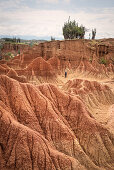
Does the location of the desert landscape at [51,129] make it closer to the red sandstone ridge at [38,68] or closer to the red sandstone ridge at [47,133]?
the red sandstone ridge at [47,133]

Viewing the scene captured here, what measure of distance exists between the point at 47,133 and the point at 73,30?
5351 cm

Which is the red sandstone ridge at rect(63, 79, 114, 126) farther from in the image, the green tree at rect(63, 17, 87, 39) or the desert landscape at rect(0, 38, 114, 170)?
the green tree at rect(63, 17, 87, 39)

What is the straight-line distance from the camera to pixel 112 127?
52.0 ft

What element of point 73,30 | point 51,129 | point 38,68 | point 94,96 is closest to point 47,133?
point 51,129

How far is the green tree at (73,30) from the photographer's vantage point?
2290 inches

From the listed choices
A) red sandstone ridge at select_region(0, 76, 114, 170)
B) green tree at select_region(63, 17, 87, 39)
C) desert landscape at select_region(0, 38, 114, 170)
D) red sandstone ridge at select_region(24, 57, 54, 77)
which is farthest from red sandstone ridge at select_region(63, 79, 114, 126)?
green tree at select_region(63, 17, 87, 39)

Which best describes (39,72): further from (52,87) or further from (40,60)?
(52,87)

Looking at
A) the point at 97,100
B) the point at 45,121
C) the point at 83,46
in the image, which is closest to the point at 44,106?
the point at 45,121

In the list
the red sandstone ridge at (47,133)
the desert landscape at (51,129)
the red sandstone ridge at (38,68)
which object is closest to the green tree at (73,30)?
the red sandstone ridge at (38,68)

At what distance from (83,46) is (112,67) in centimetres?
1129

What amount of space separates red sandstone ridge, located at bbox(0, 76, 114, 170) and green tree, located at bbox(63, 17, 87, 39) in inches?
1931

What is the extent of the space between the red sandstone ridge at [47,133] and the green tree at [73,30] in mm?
49041

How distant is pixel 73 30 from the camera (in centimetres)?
5822

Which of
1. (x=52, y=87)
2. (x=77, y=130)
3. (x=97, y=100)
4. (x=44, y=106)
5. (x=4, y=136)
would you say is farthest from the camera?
(x=97, y=100)
